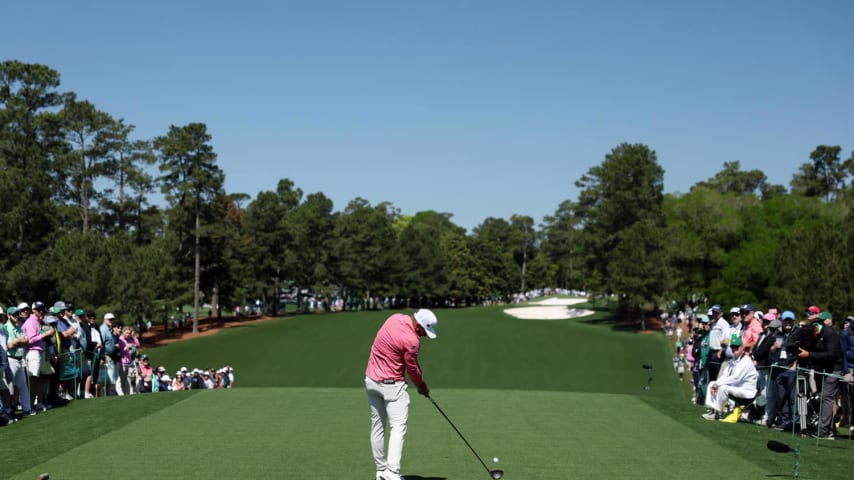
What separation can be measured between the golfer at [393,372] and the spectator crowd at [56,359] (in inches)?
323

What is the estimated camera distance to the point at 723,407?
15039mm

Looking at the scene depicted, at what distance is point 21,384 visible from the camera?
559 inches

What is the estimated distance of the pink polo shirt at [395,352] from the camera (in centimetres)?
862

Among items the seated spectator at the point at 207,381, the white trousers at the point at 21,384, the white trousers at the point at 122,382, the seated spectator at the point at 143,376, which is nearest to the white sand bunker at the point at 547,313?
the seated spectator at the point at 207,381

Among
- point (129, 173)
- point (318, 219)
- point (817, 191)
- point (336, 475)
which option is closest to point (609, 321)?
point (318, 219)

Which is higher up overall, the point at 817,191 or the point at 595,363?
the point at 817,191

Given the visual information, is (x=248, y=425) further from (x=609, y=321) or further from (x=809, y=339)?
(x=609, y=321)

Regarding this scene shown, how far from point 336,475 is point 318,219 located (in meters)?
82.2

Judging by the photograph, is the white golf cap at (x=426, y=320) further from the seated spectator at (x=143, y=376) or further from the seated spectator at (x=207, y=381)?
the seated spectator at (x=207, y=381)

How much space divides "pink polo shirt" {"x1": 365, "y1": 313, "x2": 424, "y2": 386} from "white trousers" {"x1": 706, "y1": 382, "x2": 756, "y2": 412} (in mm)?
8243

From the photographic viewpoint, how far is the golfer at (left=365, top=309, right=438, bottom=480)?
8.62 meters

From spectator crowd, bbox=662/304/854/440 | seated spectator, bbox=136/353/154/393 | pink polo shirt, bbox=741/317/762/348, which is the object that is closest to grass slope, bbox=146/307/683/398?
seated spectator, bbox=136/353/154/393

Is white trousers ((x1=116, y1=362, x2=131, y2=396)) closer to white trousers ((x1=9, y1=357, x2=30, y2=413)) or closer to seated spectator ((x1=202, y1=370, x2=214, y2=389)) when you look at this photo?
white trousers ((x1=9, y1=357, x2=30, y2=413))

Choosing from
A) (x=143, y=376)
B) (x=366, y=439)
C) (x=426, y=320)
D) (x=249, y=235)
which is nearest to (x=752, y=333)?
(x=366, y=439)
